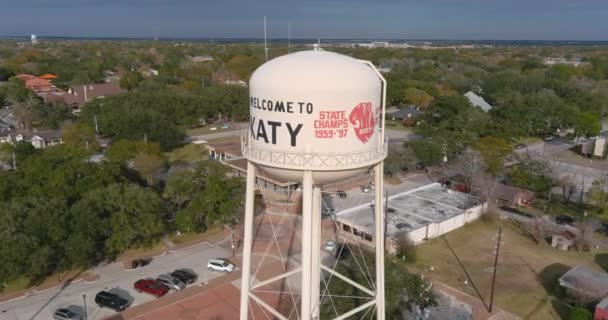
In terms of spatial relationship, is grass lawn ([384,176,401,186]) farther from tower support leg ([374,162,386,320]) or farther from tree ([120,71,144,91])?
tree ([120,71,144,91])

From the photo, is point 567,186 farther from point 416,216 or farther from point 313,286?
point 313,286

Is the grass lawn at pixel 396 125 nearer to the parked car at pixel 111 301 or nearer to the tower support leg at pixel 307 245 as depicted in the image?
the parked car at pixel 111 301

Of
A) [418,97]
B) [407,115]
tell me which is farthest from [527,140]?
[418,97]

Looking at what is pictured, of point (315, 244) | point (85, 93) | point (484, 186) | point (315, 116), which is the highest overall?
point (315, 116)

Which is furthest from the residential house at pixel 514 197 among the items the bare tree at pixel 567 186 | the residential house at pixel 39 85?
the residential house at pixel 39 85

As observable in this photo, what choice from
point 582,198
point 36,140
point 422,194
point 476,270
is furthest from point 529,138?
point 36,140

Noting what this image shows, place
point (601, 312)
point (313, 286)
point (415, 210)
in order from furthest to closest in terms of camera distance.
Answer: point (415, 210), point (601, 312), point (313, 286)

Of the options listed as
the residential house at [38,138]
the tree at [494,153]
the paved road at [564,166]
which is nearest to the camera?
the tree at [494,153]

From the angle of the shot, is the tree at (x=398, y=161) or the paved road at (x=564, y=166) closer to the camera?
the paved road at (x=564, y=166)
